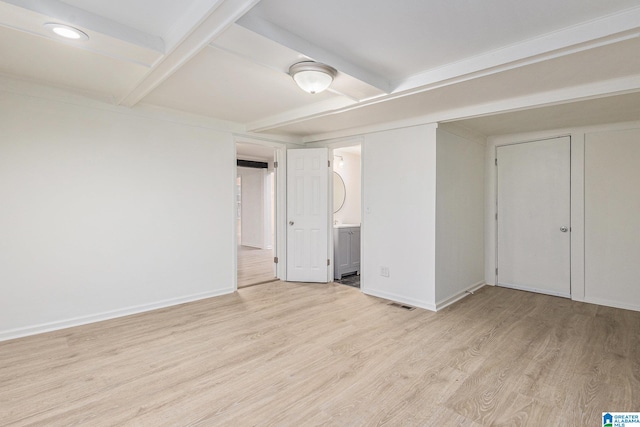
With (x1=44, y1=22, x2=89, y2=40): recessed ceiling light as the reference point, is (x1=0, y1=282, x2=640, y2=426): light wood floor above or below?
below

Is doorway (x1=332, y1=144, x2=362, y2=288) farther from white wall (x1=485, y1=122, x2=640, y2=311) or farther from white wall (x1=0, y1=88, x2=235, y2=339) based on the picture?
white wall (x1=485, y1=122, x2=640, y2=311)

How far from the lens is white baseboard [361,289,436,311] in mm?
3775

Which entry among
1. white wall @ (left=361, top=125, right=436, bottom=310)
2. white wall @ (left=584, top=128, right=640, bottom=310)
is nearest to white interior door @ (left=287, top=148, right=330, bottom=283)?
white wall @ (left=361, top=125, right=436, bottom=310)

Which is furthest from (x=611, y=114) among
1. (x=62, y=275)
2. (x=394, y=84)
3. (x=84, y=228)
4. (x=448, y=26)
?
(x=62, y=275)

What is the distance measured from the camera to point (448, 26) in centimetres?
202

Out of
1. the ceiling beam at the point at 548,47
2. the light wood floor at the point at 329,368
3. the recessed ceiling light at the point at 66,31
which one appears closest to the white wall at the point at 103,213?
the light wood floor at the point at 329,368

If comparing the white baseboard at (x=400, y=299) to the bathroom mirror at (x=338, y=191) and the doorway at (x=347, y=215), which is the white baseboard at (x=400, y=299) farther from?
the bathroom mirror at (x=338, y=191)

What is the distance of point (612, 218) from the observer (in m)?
3.90

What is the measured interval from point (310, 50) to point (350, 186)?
14.1 ft

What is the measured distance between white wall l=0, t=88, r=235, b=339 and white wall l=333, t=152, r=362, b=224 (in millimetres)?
2457

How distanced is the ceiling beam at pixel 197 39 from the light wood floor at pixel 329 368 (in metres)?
2.27

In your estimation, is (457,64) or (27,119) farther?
(27,119)

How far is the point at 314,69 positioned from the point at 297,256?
10.4ft

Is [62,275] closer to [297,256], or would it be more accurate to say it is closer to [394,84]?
[297,256]
